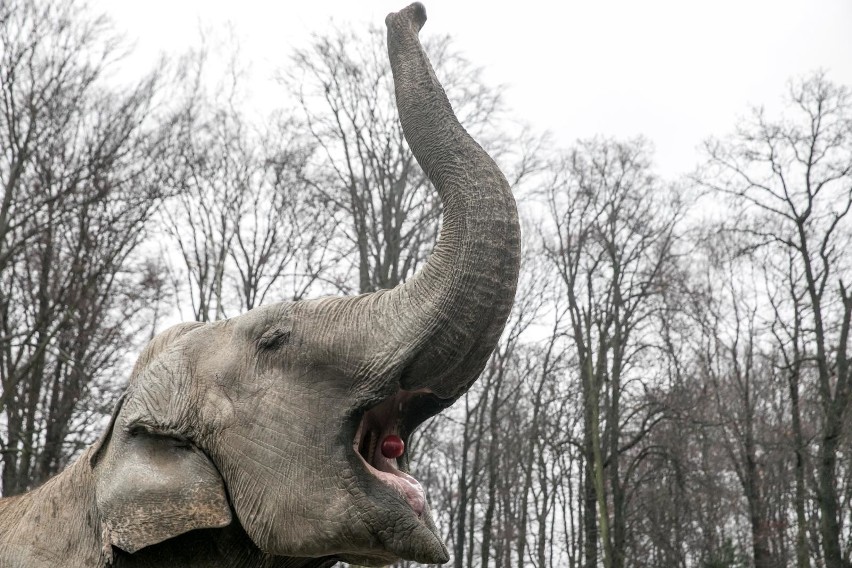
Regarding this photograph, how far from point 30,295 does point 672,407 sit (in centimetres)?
1623

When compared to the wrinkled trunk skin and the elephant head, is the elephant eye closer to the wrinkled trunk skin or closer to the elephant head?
the elephant head

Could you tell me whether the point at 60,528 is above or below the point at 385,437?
below

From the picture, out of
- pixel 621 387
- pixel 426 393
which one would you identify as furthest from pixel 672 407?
pixel 426 393

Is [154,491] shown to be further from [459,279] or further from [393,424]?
[459,279]

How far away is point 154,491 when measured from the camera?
6.79 feet

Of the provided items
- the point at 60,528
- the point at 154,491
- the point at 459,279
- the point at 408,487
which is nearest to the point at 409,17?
the point at 459,279

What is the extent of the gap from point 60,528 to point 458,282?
1.23m

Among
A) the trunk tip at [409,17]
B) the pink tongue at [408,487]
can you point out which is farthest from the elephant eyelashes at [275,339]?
the trunk tip at [409,17]

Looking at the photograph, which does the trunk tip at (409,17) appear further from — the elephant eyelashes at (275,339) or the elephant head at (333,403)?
the elephant eyelashes at (275,339)

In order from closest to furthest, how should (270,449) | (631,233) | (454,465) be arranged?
(270,449), (631,233), (454,465)

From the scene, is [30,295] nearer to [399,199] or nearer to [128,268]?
[128,268]

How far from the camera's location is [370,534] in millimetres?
1976

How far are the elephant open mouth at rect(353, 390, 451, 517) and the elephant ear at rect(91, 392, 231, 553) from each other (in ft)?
1.16

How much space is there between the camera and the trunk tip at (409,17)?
8.04 feet
